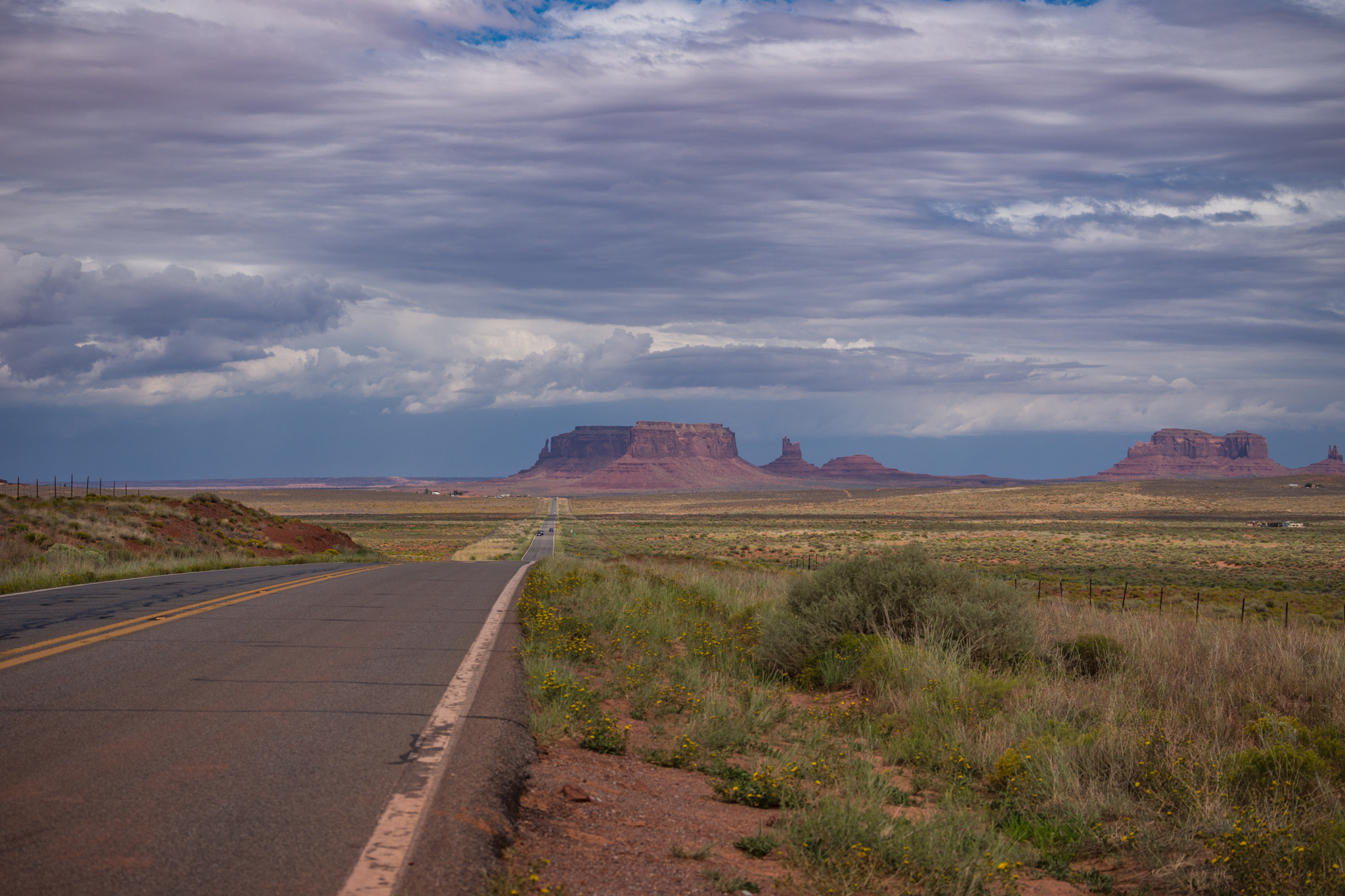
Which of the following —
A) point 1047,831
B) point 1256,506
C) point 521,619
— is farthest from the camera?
point 1256,506

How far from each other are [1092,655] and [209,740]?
29.6ft

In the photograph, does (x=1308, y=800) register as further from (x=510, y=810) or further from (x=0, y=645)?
(x=0, y=645)

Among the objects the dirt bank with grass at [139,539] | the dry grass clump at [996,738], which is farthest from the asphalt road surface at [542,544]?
the dry grass clump at [996,738]

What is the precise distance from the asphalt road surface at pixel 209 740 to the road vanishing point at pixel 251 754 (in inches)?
0.6

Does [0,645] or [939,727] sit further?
[0,645]

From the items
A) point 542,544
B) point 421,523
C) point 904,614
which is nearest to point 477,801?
point 904,614

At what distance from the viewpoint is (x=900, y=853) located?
→ 4.83 m

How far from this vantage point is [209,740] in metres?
5.61

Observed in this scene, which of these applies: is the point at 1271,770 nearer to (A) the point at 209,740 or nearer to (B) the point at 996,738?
(B) the point at 996,738

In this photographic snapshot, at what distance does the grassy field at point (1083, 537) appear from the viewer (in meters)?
32.4

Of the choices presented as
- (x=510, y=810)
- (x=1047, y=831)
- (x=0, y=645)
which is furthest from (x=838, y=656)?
(x=0, y=645)

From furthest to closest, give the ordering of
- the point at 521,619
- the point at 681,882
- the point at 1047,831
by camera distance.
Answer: the point at 521,619, the point at 1047,831, the point at 681,882

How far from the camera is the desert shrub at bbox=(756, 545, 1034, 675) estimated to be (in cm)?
1028

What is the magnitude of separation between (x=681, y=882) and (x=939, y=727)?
4178mm
